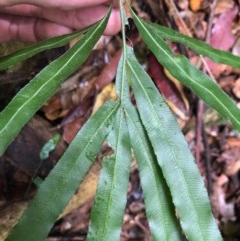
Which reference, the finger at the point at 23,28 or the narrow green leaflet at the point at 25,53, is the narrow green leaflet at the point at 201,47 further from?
the finger at the point at 23,28

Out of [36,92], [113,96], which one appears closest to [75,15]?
[36,92]

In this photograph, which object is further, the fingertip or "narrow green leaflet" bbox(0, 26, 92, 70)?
the fingertip

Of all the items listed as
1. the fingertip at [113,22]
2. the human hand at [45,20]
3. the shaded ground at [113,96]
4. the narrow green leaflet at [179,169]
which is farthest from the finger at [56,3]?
the shaded ground at [113,96]

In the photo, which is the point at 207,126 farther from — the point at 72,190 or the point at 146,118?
the point at 72,190

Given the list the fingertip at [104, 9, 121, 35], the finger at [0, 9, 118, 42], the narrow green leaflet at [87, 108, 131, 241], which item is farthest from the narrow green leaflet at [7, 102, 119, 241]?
the finger at [0, 9, 118, 42]

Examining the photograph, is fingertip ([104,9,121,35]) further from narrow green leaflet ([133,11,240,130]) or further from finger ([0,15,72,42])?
finger ([0,15,72,42])

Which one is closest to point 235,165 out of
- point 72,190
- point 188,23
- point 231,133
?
point 231,133
